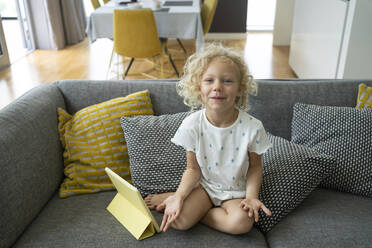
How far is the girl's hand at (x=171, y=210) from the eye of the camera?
112 cm

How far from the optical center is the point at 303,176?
130cm

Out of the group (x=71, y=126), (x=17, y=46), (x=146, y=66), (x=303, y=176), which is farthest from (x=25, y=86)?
(x=303, y=176)

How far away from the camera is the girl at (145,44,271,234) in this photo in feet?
3.82

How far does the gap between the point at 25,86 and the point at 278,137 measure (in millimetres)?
3214

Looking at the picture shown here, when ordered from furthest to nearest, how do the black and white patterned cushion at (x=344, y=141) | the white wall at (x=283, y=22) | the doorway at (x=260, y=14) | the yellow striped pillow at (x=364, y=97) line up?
the doorway at (x=260, y=14) → the white wall at (x=283, y=22) → the yellow striped pillow at (x=364, y=97) → the black and white patterned cushion at (x=344, y=141)

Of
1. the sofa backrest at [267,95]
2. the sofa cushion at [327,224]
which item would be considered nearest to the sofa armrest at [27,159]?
the sofa backrest at [267,95]

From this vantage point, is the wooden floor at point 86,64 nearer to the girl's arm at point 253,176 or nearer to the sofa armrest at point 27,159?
the sofa armrest at point 27,159

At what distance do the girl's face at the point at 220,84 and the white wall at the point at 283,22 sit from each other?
4451 mm

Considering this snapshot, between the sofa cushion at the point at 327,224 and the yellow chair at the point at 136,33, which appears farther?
the yellow chair at the point at 136,33

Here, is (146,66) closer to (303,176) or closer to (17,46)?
(17,46)

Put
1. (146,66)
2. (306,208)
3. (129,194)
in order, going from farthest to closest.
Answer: (146,66) < (306,208) < (129,194)

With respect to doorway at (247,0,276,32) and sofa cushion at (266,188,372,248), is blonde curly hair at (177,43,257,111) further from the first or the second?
doorway at (247,0,276,32)

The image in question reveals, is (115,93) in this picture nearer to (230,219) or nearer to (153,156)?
(153,156)

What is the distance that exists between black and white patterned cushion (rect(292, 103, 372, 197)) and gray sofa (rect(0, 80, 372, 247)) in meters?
0.06
